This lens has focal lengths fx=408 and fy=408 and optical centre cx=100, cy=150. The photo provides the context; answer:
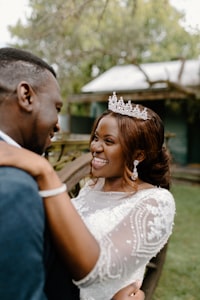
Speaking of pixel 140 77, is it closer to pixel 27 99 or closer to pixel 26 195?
pixel 27 99

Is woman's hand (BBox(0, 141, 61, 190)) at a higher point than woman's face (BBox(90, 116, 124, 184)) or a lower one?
higher

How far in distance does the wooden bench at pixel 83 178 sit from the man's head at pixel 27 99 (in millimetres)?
1644

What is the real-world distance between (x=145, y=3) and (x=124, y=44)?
5.14 metres

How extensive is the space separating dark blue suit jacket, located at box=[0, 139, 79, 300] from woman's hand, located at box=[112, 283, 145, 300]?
928 millimetres

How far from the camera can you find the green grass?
4926mm

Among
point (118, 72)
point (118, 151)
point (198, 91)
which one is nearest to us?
point (118, 151)

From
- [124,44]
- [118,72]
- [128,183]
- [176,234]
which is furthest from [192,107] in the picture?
[128,183]

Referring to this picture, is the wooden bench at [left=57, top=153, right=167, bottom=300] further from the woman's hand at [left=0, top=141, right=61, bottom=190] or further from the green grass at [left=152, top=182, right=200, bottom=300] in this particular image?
the woman's hand at [left=0, top=141, right=61, bottom=190]

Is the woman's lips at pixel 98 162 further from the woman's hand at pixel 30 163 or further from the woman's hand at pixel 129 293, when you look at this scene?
the woman's hand at pixel 30 163

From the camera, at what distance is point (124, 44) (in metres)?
15.7

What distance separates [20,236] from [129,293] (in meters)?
1.11

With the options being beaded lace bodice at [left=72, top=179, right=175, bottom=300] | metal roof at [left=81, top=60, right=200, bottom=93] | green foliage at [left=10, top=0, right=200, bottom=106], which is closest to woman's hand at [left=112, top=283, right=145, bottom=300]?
beaded lace bodice at [left=72, top=179, right=175, bottom=300]

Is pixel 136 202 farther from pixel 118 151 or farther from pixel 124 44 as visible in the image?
pixel 124 44

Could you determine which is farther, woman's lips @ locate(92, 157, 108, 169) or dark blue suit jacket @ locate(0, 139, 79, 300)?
woman's lips @ locate(92, 157, 108, 169)
